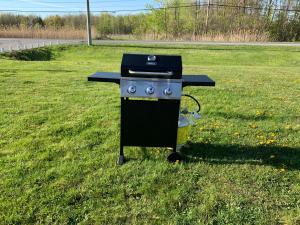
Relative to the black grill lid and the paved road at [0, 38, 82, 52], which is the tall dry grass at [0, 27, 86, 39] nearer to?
the paved road at [0, 38, 82, 52]

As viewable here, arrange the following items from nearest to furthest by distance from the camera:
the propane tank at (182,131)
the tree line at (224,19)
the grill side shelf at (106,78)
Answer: the grill side shelf at (106,78) < the propane tank at (182,131) < the tree line at (224,19)

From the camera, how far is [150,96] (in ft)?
10.8

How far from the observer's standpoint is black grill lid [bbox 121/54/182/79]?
10.4 feet

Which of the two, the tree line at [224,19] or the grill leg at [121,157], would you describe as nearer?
the grill leg at [121,157]

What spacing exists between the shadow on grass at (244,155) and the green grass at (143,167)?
0.04 feet

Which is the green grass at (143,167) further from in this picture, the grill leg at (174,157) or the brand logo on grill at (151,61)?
the brand logo on grill at (151,61)

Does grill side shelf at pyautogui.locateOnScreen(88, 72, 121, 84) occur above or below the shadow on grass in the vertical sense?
above

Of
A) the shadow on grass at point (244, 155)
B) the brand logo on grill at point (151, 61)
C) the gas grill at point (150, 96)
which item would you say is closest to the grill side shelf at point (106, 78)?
the gas grill at point (150, 96)

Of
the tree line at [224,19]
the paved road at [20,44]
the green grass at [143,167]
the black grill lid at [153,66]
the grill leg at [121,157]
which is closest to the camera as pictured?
the green grass at [143,167]

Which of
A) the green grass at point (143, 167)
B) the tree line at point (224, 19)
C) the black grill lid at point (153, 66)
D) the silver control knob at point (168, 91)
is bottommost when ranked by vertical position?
the green grass at point (143, 167)

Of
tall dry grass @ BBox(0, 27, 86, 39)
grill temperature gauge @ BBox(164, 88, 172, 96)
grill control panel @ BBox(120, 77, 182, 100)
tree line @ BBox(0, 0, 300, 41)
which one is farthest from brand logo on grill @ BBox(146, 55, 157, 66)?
tall dry grass @ BBox(0, 27, 86, 39)

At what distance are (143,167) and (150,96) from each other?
78 centimetres

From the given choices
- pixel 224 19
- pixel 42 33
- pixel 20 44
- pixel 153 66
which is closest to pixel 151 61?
pixel 153 66

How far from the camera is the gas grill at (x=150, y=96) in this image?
320 centimetres
